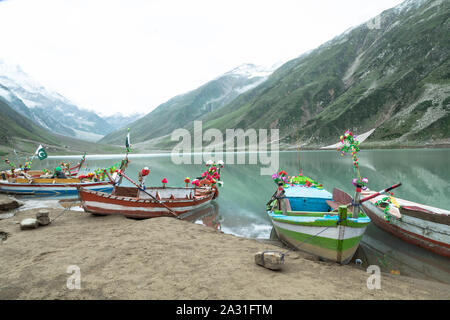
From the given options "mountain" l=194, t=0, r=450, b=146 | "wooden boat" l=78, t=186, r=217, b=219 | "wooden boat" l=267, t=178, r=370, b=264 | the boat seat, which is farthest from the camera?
"mountain" l=194, t=0, r=450, b=146

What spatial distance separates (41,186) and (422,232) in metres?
32.8

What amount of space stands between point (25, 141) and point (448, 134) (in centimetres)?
22451

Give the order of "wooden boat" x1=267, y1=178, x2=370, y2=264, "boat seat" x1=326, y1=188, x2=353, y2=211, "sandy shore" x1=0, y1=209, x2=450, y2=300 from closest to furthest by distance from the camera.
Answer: "sandy shore" x1=0, y1=209, x2=450, y2=300 → "wooden boat" x1=267, y1=178, x2=370, y2=264 → "boat seat" x1=326, y1=188, x2=353, y2=211

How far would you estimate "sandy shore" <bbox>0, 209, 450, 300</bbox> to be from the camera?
617cm

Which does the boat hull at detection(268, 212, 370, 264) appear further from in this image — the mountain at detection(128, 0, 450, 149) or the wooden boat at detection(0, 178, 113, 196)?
the mountain at detection(128, 0, 450, 149)

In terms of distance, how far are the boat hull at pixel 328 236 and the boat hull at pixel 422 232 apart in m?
3.42

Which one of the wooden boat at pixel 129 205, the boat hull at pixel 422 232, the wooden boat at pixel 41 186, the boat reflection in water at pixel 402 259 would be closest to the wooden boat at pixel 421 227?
the boat hull at pixel 422 232

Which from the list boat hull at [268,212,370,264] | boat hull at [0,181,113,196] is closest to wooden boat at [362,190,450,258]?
boat hull at [268,212,370,264]

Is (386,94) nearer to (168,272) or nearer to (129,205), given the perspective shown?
(129,205)

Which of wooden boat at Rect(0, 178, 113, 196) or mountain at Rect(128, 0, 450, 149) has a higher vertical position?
mountain at Rect(128, 0, 450, 149)

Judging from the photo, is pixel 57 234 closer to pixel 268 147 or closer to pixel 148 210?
pixel 148 210

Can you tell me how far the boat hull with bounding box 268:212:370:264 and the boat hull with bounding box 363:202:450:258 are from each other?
3416 mm
